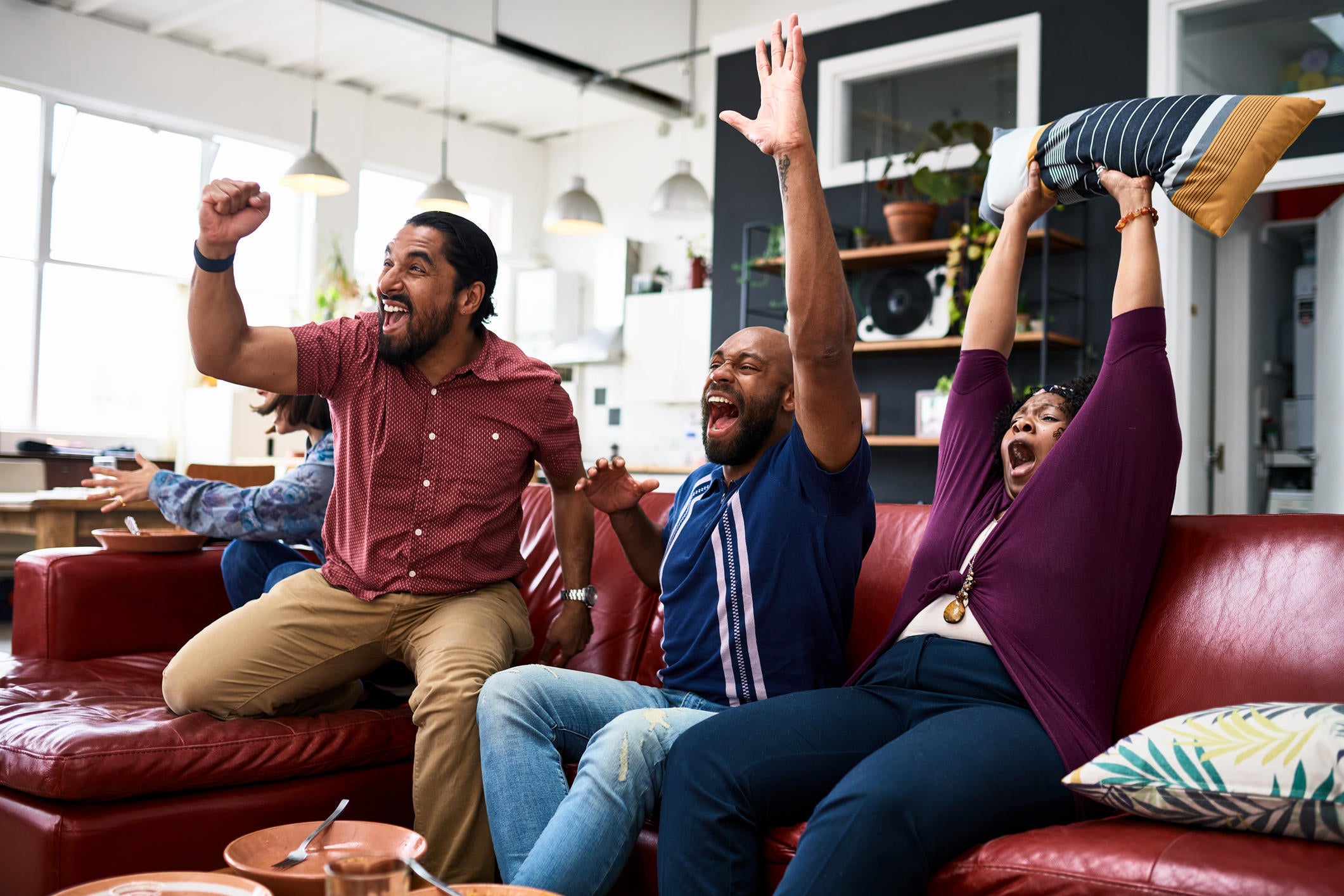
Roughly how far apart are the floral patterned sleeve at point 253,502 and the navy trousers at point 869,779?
1.30 metres

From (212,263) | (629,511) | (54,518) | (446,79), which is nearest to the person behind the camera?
(212,263)

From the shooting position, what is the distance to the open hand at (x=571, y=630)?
7.83 ft

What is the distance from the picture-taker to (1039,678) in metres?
1.68

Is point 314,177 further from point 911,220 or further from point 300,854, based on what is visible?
point 300,854

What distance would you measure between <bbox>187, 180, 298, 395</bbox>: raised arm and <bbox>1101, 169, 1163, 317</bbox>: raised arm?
149 cm

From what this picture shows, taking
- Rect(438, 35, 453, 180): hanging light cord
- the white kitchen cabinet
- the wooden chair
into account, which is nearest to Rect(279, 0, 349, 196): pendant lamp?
Rect(438, 35, 453, 180): hanging light cord

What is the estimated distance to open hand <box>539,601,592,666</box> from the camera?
2387 mm

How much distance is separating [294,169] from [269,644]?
5.48 metres

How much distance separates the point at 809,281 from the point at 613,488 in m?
0.67

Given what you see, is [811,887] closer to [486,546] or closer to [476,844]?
[476,844]

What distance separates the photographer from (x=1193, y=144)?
175 cm

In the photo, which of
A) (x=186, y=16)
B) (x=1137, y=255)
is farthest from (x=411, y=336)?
(x=186, y=16)

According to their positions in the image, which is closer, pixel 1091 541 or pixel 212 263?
pixel 1091 541

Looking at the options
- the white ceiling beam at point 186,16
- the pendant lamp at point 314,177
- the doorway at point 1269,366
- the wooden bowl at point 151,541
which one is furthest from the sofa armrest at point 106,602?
the white ceiling beam at point 186,16
